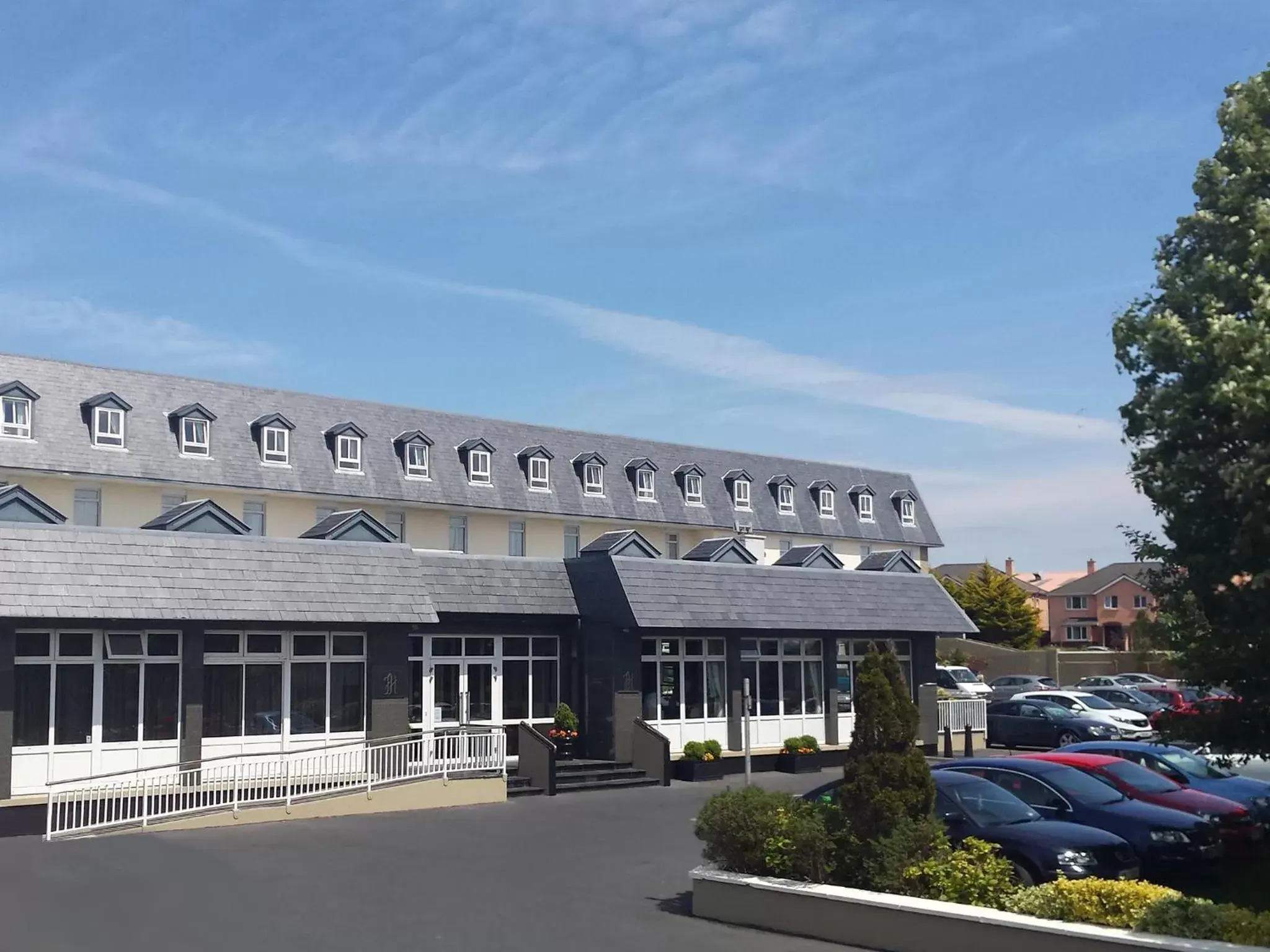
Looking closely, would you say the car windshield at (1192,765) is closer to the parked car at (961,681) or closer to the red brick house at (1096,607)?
the parked car at (961,681)

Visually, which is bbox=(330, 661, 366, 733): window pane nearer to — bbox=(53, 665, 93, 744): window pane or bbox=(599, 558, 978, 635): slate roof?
bbox=(53, 665, 93, 744): window pane

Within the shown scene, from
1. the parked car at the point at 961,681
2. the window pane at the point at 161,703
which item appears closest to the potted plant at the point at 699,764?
the window pane at the point at 161,703

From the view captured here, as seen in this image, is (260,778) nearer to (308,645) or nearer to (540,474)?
(308,645)

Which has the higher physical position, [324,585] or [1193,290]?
[1193,290]

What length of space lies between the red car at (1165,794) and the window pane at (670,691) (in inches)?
499

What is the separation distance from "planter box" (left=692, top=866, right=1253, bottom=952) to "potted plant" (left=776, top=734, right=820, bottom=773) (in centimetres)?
1689

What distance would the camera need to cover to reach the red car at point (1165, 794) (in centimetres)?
1708

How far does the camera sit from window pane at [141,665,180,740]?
24.6m

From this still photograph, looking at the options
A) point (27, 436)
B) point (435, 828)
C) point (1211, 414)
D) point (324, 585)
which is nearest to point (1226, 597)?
point (1211, 414)

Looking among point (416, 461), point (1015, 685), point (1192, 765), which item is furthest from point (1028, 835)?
point (1015, 685)

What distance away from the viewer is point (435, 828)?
70.6 feet

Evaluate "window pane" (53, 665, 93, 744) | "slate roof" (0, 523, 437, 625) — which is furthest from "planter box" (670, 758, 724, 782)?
"window pane" (53, 665, 93, 744)

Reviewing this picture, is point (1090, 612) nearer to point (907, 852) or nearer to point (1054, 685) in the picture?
point (1054, 685)

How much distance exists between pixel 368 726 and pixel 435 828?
5736 mm
